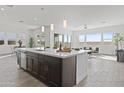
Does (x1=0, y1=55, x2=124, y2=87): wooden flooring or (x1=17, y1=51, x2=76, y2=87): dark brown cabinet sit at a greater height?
(x1=17, y1=51, x2=76, y2=87): dark brown cabinet

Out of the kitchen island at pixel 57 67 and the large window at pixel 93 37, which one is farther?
the large window at pixel 93 37

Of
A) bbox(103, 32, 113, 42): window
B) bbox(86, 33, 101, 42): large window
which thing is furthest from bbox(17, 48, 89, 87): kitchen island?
bbox(86, 33, 101, 42): large window

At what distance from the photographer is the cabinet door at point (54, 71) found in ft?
8.31

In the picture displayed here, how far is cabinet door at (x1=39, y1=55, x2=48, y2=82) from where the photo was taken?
9.86 ft

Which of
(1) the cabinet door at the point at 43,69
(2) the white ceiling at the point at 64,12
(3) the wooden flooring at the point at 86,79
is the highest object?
(2) the white ceiling at the point at 64,12

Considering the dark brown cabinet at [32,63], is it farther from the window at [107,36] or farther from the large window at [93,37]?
the large window at [93,37]

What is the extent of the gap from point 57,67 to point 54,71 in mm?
171

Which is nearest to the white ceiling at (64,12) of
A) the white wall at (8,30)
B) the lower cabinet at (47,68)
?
the lower cabinet at (47,68)

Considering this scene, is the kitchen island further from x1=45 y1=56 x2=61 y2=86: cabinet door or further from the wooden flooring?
the wooden flooring

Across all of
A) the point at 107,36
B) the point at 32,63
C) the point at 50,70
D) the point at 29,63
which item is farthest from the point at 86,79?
the point at 107,36

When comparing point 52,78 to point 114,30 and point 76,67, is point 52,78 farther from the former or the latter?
point 114,30

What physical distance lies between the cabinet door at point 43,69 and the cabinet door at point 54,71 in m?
0.17
